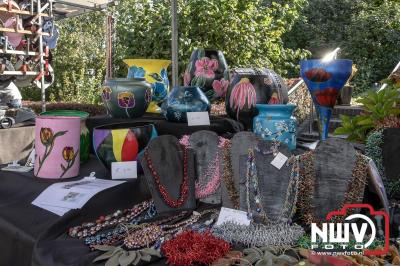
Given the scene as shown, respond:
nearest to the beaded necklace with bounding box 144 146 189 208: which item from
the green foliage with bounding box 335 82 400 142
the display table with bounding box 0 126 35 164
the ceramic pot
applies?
the green foliage with bounding box 335 82 400 142

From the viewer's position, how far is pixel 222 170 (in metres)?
1.16

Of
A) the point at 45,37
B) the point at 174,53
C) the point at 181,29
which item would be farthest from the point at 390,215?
the point at 181,29

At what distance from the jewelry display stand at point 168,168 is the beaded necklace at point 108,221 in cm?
5

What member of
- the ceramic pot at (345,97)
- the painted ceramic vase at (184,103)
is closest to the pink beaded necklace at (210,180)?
the painted ceramic vase at (184,103)

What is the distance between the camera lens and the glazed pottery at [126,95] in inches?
62.2

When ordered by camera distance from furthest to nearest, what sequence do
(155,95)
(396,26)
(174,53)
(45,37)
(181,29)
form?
(396,26) → (181,29) → (45,37) → (174,53) → (155,95)

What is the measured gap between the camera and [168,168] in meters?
1.23

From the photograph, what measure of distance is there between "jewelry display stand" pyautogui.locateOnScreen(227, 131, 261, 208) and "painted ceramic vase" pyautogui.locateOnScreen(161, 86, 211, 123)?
0.41 metres

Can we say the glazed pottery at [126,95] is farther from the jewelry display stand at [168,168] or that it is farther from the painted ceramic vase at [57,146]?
the jewelry display stand at [168,168]

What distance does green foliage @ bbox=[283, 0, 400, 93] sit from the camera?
28.6ft

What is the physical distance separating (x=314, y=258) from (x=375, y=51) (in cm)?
891

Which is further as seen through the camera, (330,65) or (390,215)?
(330,65)

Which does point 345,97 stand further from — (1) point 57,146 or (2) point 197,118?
(1) point 57,146

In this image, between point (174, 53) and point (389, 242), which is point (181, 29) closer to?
point (174, 53)
